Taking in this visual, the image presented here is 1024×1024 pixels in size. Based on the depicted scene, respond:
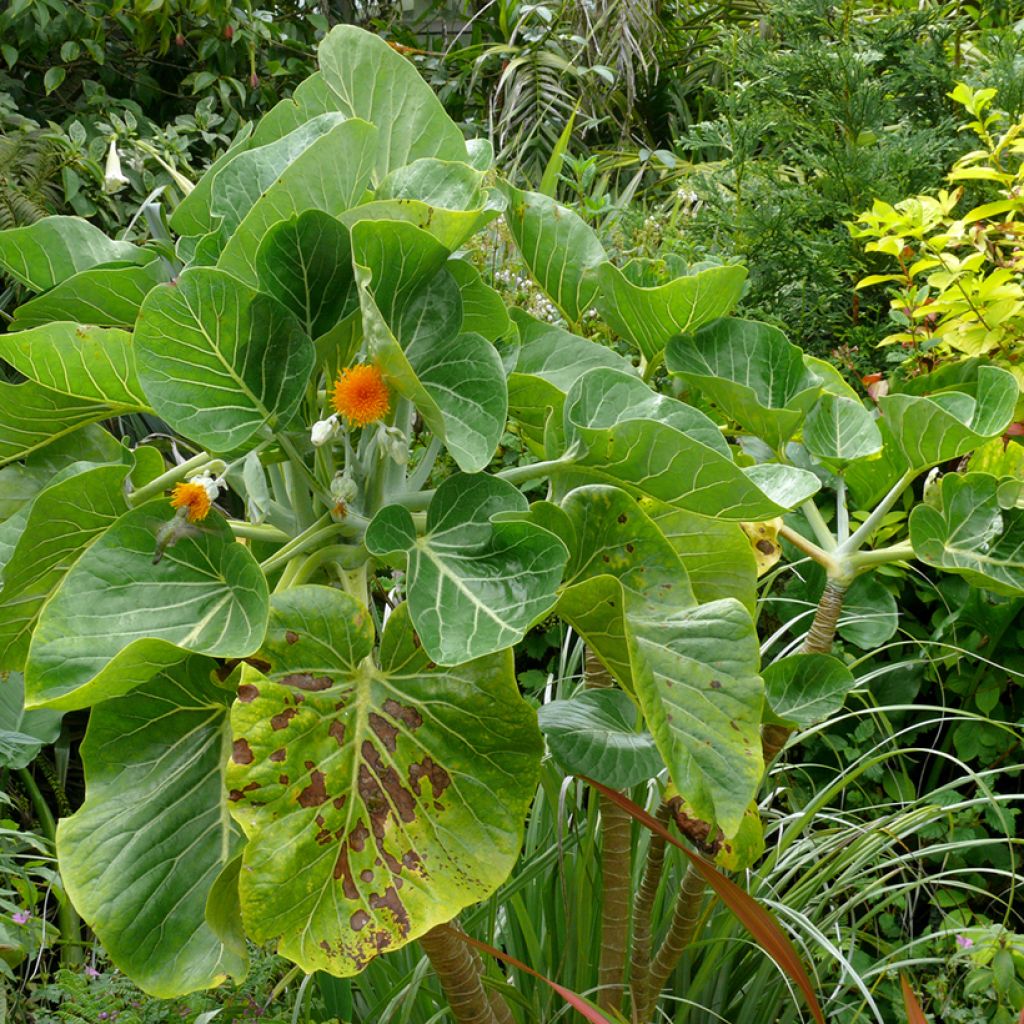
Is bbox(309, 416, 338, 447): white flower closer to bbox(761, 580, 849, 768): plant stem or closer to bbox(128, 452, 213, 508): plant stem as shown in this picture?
bbox(128, 452, 213, 508): plant stem

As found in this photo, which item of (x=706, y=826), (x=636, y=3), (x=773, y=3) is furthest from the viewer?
(x=636, y=3)

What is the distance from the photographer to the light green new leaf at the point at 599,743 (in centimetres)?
85

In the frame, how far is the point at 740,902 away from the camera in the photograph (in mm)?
860

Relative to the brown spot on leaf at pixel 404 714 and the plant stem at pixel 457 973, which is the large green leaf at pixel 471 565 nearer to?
the brown spot on leaf at pixel 404 714

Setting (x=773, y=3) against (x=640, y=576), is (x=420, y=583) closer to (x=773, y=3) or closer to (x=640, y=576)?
(x=640, y=576)

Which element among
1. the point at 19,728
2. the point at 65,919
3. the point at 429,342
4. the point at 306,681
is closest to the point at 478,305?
the point at 429,342

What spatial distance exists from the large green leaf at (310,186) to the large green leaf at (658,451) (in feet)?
0.68

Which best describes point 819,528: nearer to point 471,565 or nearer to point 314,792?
point 471,565

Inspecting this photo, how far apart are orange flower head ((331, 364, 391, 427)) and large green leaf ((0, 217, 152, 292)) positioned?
28 centimetres

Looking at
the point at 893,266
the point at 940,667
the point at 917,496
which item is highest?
the point at 893,266

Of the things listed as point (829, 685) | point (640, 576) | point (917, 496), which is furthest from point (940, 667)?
point (640, 576)

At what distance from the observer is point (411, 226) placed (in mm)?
617

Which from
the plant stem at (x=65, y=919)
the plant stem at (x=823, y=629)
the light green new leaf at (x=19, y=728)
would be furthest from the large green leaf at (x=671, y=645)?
the plant stem at (x=65, y=919)

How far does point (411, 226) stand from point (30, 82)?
4.69 metres
